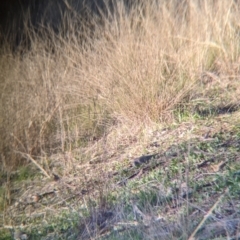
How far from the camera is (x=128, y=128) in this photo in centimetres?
550

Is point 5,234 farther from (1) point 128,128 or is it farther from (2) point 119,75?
(2) point 119,75

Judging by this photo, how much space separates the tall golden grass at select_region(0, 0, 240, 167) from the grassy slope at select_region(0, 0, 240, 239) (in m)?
0.01

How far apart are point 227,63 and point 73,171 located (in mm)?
2091

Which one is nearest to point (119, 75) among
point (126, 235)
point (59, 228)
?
point (59, 228)

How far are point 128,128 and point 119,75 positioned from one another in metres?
0.52

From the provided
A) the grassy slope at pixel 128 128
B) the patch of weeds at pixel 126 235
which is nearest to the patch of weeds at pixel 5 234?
the grassy slope at pixel 128 128

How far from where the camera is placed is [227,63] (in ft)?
20.3

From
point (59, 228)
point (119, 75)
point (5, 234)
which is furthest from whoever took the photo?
point (119, 75)

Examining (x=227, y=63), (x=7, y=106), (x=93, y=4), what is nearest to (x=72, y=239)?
(x=7, y=106)

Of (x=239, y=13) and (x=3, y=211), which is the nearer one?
(x=3, y=211)

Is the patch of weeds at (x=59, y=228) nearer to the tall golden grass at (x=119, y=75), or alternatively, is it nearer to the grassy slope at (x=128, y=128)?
the grassy slope at (x=128, y=128)

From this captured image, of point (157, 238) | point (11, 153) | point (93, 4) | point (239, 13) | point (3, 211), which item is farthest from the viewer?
point (93, 4)

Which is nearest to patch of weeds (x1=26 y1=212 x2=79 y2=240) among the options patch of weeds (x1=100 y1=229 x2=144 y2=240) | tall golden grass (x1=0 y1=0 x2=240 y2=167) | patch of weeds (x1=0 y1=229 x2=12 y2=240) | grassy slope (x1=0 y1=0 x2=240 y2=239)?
grassy slope (x1=0 y1=0 x2=240 y2=239)

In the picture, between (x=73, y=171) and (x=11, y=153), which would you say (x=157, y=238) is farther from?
(x=11, y=153)
